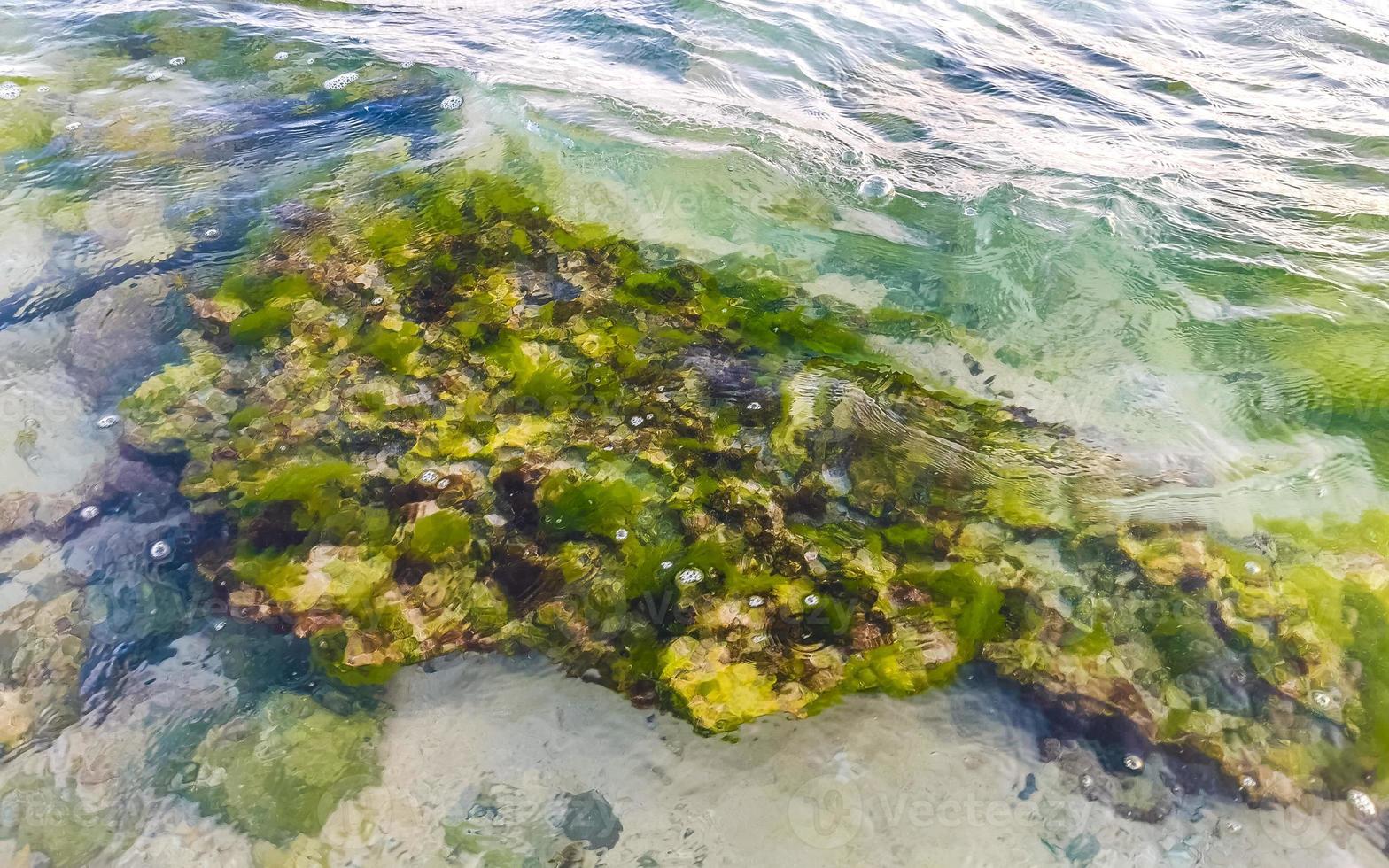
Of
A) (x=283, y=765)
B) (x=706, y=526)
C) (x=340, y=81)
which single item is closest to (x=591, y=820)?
(x=283, y=765)

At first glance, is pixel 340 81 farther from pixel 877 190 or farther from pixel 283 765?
pixel 283 765

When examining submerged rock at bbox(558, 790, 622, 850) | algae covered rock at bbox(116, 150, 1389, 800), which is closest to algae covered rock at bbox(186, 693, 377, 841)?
algae covered rock at bbox(116, 150, 1389, 800)

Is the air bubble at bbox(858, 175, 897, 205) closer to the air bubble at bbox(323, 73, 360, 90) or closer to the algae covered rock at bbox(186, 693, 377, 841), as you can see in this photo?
the algae covered rock at bbox(186, 693, 377, 841)

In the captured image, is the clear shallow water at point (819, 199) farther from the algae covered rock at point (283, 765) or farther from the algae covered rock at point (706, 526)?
the algae covered rock at point (706, 526)

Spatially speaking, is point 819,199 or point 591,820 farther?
point 819,199

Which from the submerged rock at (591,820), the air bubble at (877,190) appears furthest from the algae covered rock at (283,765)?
the air bubble at (877,190)

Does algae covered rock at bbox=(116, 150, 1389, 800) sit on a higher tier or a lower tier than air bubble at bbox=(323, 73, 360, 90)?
lower

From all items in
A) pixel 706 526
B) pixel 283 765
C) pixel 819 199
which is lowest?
pixel 283 765

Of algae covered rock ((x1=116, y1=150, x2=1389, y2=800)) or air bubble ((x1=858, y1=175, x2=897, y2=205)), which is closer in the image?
algae covered rock ((x1=116, y1=150, x2=1389, y2=800))
